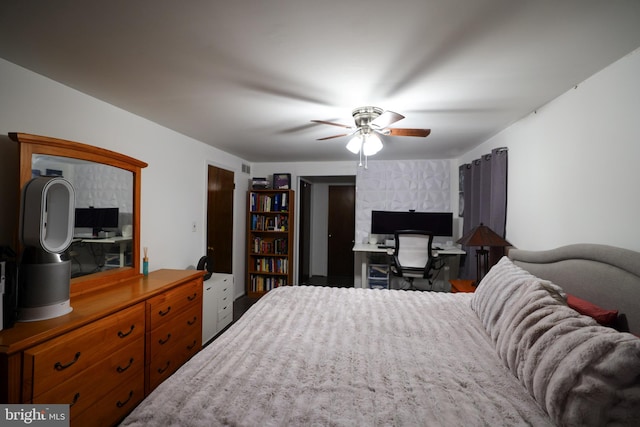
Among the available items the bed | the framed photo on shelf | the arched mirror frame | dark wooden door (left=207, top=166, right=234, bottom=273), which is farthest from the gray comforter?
the framed photo on shelf

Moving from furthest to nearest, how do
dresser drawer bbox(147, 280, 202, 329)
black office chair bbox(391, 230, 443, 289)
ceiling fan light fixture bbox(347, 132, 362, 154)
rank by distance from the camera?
black office chair bbox(391, 230, 443, 289) → ceiling fan light fixture bbox(347, 132, 362, 154) → dresser drawer bbox(147, 280, 202, 329)

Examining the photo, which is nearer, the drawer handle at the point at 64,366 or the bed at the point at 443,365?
the bed at the point at 443,365

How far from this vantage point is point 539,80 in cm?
175

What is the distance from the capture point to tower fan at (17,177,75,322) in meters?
1.42

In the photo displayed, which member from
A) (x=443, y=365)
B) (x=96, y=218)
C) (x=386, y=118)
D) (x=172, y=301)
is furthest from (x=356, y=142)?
(x=96, y=218)

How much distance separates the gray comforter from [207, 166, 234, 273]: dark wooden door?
7.91 feet

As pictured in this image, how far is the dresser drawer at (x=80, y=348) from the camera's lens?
4.10ft

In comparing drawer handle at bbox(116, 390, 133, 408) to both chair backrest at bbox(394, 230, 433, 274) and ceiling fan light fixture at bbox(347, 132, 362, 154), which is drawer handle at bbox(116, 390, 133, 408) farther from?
chair backrest at bbox(394, 230, 433, 274)

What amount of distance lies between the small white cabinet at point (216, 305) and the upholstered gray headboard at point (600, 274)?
9.89 feet

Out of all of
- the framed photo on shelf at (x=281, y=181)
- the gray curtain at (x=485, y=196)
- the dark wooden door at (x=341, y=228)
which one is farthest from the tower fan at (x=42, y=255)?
the dark wooden door at (x=341, y=228)

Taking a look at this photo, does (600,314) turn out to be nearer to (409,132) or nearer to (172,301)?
(409,132)

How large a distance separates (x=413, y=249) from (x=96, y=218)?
3.49 metres

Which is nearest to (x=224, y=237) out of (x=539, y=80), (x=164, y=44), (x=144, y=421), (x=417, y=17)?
(x=164, y=44)

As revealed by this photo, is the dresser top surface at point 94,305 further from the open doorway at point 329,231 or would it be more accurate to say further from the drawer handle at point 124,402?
the open doorway at point 329,231
